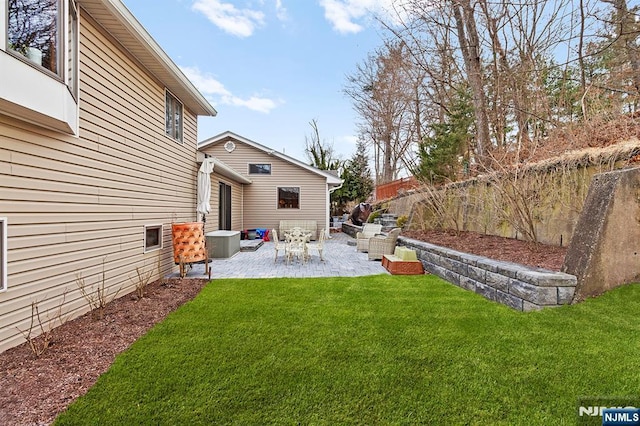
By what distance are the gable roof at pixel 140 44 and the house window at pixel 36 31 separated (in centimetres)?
79

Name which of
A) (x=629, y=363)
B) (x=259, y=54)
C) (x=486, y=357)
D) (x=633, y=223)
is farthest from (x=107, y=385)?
(x=259, y=54)

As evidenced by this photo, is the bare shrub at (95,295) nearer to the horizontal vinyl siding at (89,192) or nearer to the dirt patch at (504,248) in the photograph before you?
the horizontal vinyl siding at (89,192)

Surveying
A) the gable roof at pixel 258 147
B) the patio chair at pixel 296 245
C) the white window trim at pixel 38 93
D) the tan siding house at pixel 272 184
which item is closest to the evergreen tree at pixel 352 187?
the gable roof at pixel 258 147

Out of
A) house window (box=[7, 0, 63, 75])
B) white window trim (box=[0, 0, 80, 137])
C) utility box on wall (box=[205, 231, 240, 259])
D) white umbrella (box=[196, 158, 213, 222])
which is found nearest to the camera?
white window trim (box=[0, 0, 80, 137])

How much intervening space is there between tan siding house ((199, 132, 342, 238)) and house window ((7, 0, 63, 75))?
11.2m

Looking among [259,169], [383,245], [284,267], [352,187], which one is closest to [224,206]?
[259,169]

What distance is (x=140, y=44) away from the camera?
5016mm

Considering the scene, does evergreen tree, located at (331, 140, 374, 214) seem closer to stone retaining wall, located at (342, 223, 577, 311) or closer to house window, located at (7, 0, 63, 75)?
stone retaining wall, located at (342, 223, 577, 311)

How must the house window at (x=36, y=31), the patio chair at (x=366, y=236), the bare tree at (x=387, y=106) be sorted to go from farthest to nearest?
the bare tree at (x=387, y=106)
the patio chair at (x=366, y=236)
the house window at (x=36, y=31)

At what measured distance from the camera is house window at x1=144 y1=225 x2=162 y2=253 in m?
5.96

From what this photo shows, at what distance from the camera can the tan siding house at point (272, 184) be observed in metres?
14.6

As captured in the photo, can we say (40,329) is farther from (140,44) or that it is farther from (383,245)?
(383,245)

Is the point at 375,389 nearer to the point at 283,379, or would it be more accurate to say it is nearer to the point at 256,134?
A: the point at 283,379

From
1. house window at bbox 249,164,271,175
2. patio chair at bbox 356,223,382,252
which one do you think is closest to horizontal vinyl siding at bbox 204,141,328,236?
house window at bbox 249,164,271,175
